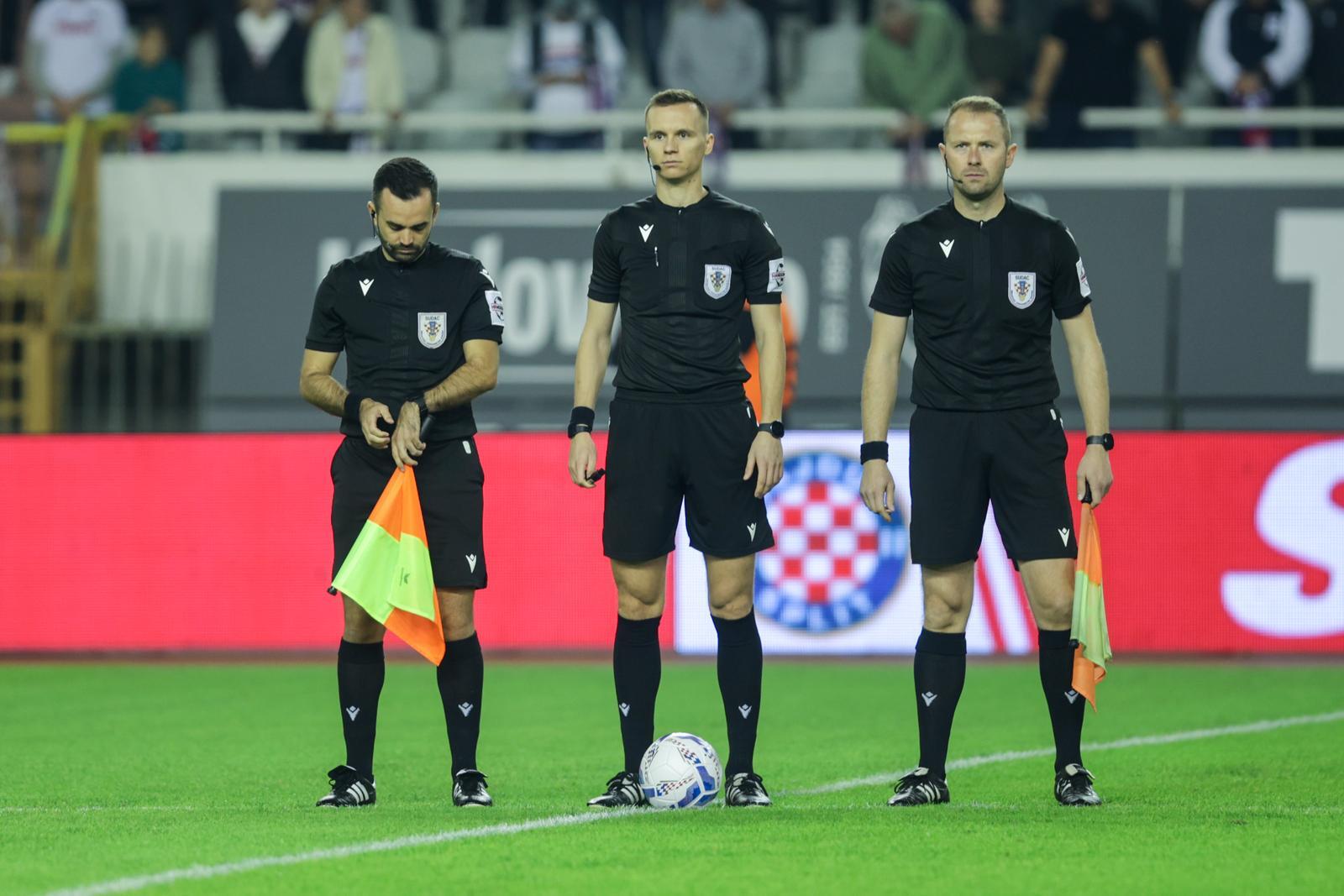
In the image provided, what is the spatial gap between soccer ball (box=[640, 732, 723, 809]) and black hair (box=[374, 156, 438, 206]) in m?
1.82

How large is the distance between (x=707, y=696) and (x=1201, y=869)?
4.96 meters

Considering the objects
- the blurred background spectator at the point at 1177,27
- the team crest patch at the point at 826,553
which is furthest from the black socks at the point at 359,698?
the blurred background spectator at the point at 1177,27

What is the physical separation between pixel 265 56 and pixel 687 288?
1097cm

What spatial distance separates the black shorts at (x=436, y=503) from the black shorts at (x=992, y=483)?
1385 mm

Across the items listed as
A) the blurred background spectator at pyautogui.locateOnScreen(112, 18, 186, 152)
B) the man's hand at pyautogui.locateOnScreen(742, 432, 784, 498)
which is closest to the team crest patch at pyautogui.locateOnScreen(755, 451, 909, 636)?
the man's hand at pyautogui.locateOnScreen(742, 432, 784, 498)

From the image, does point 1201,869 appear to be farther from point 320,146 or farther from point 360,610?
point 320,146

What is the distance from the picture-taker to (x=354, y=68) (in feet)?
52.6

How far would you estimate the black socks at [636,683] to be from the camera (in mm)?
6289

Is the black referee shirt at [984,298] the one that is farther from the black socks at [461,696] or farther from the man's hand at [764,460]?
the black socks at [461,696]

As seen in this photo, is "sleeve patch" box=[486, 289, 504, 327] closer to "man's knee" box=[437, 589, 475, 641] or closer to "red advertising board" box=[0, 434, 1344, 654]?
"man's knee" box=[437, 589, 475, 641]

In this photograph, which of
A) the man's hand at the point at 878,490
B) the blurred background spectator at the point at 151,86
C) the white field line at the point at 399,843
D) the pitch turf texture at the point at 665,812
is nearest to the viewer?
the white field line at the point at 399,843

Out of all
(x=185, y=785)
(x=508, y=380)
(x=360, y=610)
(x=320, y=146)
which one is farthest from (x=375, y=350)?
(x=320, y=146)

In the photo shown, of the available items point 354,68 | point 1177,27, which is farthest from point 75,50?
point 1177,27

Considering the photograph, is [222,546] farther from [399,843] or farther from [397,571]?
[399,843]
